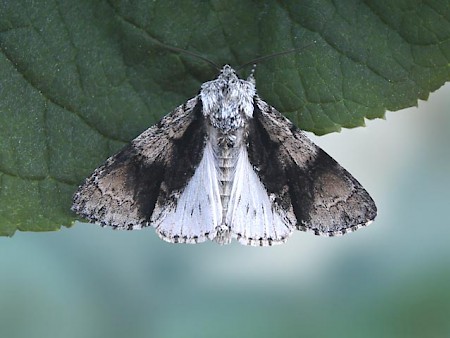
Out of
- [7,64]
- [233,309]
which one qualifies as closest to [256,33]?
[7,64]

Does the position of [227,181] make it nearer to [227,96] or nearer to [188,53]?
[227,96]

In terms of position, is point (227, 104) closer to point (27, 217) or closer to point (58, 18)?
point (58, 18)

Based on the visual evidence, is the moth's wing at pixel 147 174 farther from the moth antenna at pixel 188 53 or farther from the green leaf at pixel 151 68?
the moth antenna at pixel 188 53

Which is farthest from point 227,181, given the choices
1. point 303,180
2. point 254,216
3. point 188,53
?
point 188,53

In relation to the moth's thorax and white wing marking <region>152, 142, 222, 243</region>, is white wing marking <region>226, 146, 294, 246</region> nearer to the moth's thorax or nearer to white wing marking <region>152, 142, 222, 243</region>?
white wing marking <region>152, 142, 222, 243</region>

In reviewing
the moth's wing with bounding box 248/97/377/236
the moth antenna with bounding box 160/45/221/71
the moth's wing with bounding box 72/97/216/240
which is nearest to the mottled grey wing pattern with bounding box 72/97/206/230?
the moth's wing with bounding box 72/97/216/240
